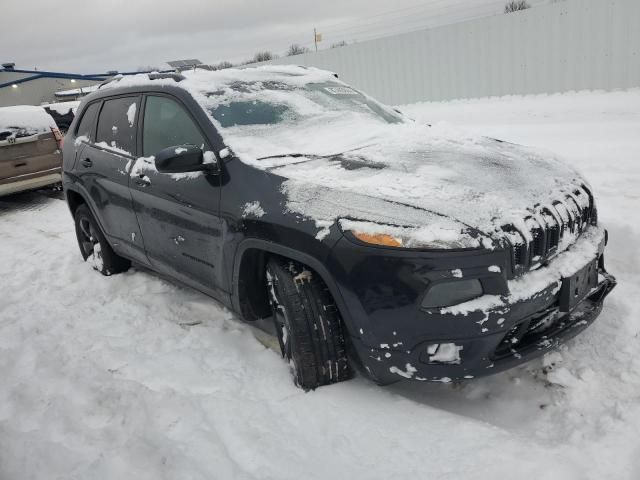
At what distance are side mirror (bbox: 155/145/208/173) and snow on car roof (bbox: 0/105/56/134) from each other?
22.6ft

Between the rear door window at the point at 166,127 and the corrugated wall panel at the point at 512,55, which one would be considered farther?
the corrugated wall panel at the point at 512,55

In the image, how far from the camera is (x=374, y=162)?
110 inches

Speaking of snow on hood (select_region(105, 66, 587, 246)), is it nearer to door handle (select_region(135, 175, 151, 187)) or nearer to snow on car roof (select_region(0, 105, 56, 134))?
door handle (select_region(135, 175, 151, 187))

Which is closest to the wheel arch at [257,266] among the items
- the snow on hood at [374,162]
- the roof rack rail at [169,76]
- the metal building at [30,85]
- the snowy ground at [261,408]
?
the snow on hood at [374,162]

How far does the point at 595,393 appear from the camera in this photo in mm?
2414

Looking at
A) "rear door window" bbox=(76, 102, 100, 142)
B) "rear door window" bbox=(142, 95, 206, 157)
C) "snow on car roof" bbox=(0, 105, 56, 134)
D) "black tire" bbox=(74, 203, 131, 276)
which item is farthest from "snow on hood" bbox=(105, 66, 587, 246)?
"snow on car roof" bbox=(0, 105, 56, 134)

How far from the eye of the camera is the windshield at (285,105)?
3.18m

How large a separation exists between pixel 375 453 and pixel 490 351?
673 millimetres

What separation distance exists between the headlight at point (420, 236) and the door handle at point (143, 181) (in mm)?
1839

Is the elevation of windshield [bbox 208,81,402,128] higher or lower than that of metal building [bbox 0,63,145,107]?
lower

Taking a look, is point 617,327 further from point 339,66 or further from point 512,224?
point 339,66

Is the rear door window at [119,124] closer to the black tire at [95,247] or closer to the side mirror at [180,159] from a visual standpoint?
the black tire at [95,247]

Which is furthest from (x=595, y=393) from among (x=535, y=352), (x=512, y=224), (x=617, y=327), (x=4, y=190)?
(x=4, y=190)

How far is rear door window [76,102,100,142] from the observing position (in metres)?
4.42
